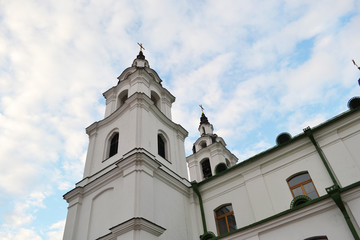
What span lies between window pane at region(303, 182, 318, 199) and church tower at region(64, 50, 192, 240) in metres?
5.37

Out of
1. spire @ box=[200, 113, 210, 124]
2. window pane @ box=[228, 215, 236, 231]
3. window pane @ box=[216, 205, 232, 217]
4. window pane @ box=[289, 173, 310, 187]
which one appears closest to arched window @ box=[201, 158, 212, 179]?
spire @ box=[200, 113, 210, 124]

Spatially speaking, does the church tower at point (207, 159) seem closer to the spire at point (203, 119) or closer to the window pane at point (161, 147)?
the spire at point (203, 119)

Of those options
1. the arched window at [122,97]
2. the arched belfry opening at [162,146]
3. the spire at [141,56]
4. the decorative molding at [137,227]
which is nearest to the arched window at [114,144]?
the arched belfry opening at [162,146]

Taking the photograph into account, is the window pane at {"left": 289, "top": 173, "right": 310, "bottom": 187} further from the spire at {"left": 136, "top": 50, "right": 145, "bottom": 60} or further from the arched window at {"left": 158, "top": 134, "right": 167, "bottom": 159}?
the spire at {"left": 136, "top": 50, "right": 145, "bottom": 60}

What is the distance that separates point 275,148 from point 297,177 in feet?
5.06

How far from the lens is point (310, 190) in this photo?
11547 millimetres

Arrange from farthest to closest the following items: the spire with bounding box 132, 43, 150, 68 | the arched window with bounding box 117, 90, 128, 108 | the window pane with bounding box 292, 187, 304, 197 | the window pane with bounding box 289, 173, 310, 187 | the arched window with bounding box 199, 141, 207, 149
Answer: the arched window with bounding box 199, 141, 207, 149, the spire with bounding box 132, 43, 150, 68, the arched window with bounding box 117, 90, 128, 108, the window pane with bounding box 289, 173, 310, 187, the window pane with bounding box 292, 187, 304, 197

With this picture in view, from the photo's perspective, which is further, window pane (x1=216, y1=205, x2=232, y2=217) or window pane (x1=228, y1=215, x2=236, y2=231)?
window pane (x1=216, y1=205, x2=232, y2=217)

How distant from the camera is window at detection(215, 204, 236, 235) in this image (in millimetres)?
12897

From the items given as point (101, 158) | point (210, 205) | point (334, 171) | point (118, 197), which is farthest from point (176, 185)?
point (334, 171)

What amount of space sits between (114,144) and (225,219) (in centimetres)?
697

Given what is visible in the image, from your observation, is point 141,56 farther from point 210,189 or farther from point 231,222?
point 231,222

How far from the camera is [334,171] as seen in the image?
11125mm

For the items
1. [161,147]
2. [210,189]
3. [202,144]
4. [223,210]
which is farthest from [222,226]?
[202,144]
